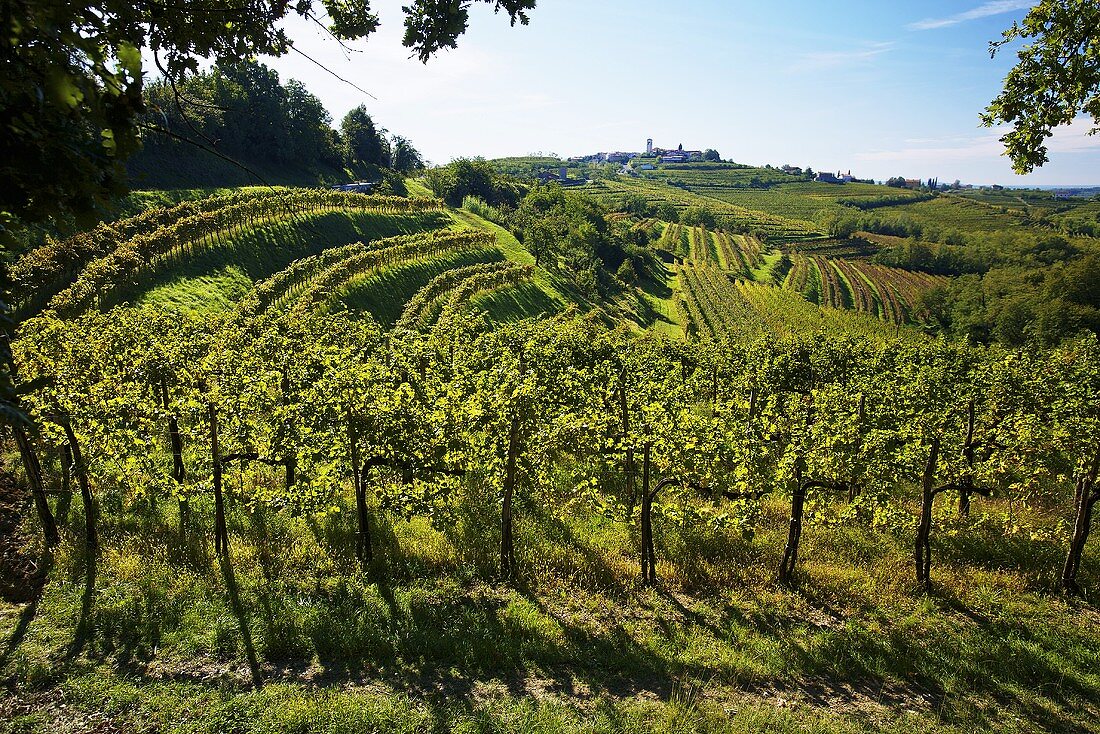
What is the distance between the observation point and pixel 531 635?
1159cm

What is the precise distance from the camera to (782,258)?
112m

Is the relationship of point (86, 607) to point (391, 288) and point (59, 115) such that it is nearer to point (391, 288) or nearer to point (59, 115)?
point (59, 115)

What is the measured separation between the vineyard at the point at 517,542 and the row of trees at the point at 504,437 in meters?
0.12

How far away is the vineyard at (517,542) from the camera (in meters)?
10.0

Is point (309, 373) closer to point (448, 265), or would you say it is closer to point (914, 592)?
point (914, 592)

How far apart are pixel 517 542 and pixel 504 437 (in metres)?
3.45

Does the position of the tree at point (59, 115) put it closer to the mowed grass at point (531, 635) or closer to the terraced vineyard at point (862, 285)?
the mowed grass at point (531, 635)

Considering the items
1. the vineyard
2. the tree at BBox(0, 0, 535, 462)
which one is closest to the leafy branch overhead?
the tree at BBox(0, 0, 535, 462)

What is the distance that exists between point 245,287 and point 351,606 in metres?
28.1

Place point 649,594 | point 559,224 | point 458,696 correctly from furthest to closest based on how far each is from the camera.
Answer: point 559,224 → point 649,594 → point 458,696

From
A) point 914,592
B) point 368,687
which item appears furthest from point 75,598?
point 914,592

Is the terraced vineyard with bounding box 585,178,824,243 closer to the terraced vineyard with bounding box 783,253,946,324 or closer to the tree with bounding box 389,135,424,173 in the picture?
the terraced vineyard with bounding box 783,253,946,324

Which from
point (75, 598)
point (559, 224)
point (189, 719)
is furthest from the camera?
point (559, 224)

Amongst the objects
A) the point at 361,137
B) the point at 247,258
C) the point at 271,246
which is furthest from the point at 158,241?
the point at 361,137
